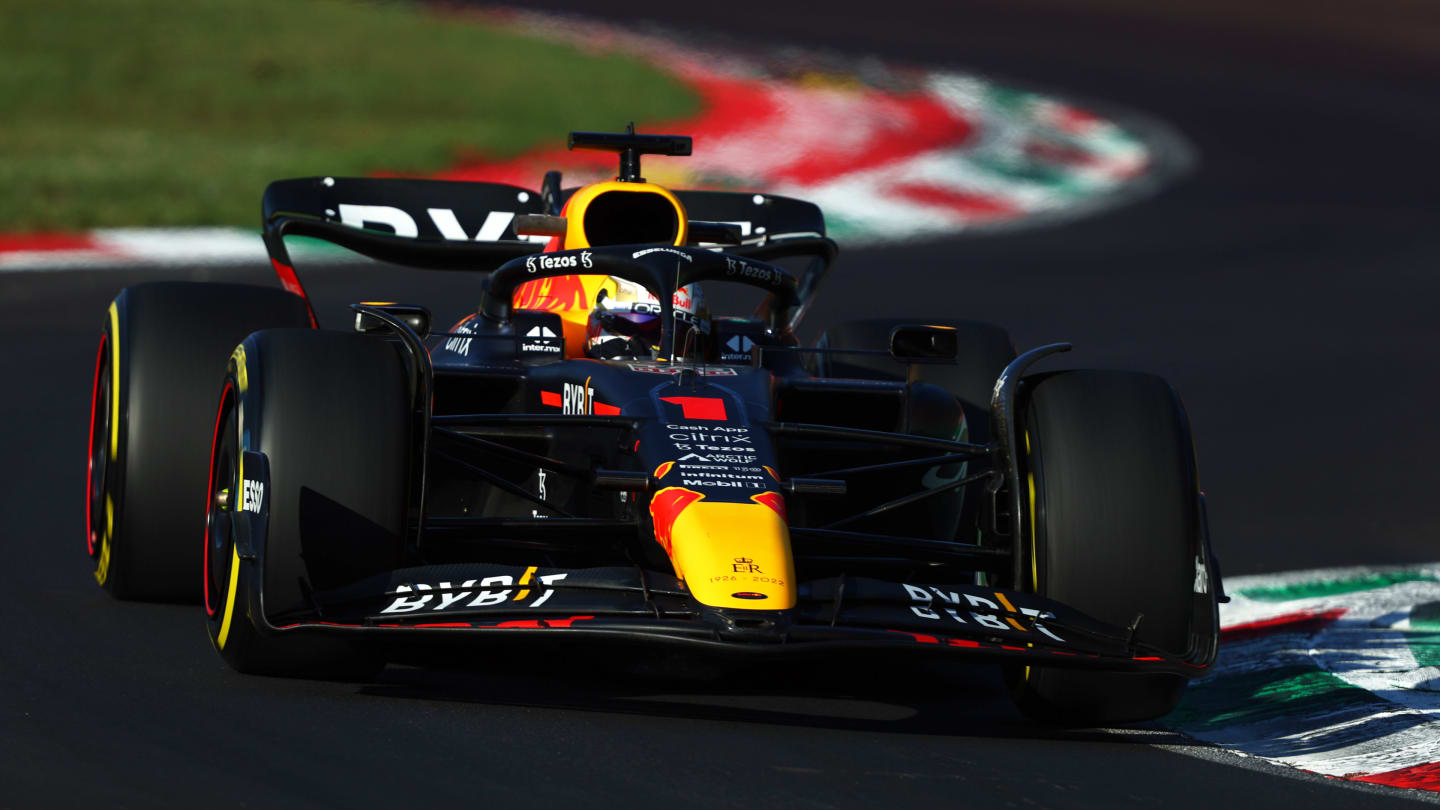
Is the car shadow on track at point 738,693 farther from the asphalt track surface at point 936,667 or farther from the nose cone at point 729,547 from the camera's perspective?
the nose cone at point 729,547

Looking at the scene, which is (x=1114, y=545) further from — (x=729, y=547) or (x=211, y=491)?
(x=211, y=491)

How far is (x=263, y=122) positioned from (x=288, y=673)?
16.0 meters

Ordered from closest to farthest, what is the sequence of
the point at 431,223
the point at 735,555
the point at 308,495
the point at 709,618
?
the point at 709,618 < the point at 735,555 < the point at 308,495 < the point at 431,223

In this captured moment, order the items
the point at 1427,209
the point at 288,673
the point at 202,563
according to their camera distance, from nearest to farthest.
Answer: the point at 288,673 → the point at 202,563 → the point at 1427,209

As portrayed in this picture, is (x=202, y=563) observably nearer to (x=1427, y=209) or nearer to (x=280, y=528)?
(x=280, y=528)

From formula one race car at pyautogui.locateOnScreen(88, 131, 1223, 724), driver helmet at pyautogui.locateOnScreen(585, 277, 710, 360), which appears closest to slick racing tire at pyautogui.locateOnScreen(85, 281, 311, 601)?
formula one race car at pyautogui.locateOnScreen(88, 131, 1223, 724)

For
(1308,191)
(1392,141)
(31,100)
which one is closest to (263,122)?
(31,100)

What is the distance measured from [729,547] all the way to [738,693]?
0.73 meters

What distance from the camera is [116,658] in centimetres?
637

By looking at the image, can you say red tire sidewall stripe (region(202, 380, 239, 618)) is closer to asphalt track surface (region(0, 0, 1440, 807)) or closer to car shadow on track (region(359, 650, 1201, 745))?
asphalt track surface (region(0, 0, 1440, 807))

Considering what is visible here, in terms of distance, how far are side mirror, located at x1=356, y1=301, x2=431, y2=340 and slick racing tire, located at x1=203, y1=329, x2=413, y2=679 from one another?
0.43 m

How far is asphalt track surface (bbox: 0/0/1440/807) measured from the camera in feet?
17.0

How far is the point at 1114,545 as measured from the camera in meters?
6.05

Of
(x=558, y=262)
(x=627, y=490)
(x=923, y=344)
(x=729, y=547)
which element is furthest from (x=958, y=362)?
Result: (x=729, y=547)
